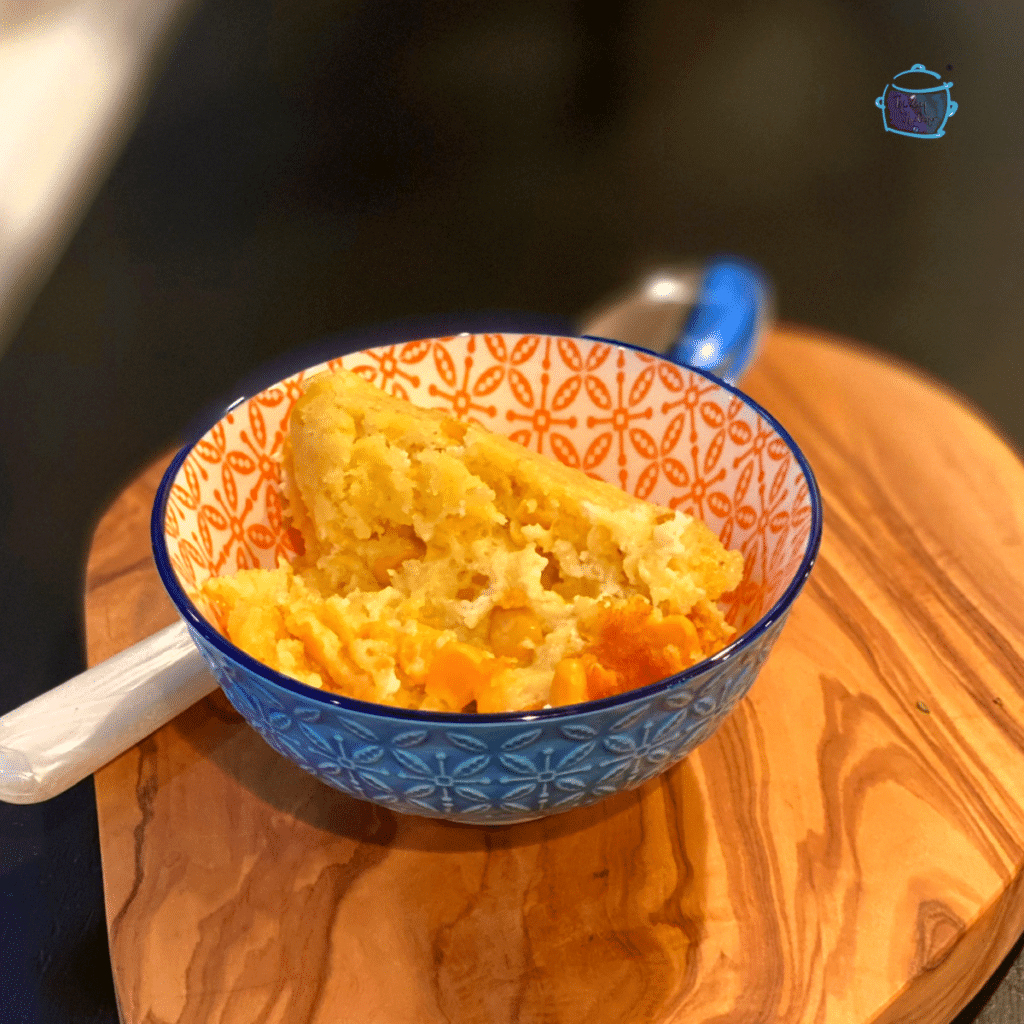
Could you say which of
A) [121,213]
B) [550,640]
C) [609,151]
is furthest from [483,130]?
[550,640]

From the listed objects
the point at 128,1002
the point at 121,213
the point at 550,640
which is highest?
the point at 550,640

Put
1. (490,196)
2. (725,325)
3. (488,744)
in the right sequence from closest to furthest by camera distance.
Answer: (488,744), (725,325), (490,196)

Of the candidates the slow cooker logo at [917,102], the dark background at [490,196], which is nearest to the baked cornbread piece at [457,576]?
the dark background at [490,196]

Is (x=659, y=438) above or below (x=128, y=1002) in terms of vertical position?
above

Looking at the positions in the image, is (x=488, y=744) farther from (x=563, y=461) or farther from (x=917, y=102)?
(x=917, y=102)

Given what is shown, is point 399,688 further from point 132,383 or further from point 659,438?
point 132,383

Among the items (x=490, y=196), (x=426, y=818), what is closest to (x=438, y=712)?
(x=426, y=818)

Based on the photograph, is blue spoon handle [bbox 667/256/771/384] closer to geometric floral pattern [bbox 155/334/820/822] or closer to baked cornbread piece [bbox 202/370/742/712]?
geometric floral pattern [bbox 155/334/820/822]
